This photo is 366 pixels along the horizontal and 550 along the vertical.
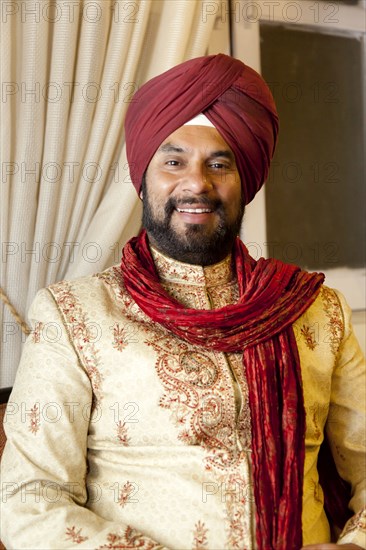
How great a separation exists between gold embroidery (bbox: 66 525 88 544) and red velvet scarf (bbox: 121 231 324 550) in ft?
1.12

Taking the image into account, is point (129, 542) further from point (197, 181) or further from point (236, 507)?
point (197, 181)

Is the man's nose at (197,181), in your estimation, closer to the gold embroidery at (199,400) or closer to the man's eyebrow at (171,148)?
the man's eyebrow at (171,148)

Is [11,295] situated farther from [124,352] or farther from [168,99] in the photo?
[168,99]

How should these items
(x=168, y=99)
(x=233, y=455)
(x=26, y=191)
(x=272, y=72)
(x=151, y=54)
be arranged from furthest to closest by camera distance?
Answer: (x=272, y=72) → (x=151, y=54) → (x=26, y=191) → (x=168, y=99) → (x=233, y=455)

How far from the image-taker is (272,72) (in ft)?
7.45

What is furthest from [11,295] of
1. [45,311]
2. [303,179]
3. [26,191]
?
[303,179]

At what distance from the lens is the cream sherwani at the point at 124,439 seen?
122 centimetres

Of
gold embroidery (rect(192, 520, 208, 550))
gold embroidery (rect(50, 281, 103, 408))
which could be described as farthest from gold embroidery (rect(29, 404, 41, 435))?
gold embroidery (rect(192, 520, 208, 550))

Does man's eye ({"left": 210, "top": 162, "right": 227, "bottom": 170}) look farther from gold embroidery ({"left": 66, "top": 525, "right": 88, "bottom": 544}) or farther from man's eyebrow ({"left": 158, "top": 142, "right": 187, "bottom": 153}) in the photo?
gold embroidery ({"left": 66, "top": 525, "right": 88, "bottom": 544})

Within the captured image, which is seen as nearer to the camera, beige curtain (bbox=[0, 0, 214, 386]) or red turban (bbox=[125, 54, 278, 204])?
red turban (bbox=[125, 54, 278, 204])

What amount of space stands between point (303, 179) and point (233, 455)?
4.37 ft

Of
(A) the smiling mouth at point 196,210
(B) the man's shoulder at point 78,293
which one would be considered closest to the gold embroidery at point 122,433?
(B) the man's shoulder at point 78,293

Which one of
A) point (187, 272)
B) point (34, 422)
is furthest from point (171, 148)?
point (34, 422)

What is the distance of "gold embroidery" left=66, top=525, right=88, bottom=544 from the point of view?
1.17 meters
